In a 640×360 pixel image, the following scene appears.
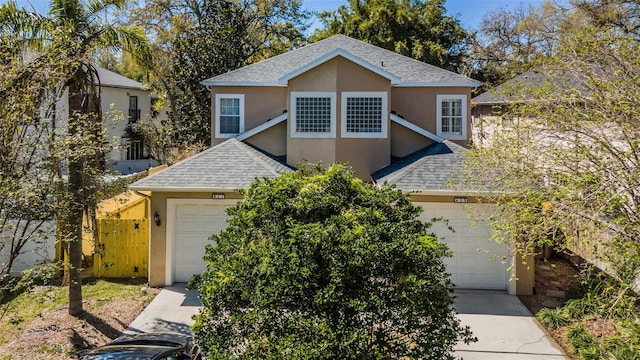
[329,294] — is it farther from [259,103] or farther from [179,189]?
[259,103]

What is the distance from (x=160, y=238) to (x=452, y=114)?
36.0 ft

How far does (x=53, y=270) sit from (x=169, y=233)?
6.26 m

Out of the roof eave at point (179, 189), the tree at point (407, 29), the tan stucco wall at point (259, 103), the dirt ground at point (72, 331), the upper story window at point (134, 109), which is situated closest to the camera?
the dirt ground at point (72, 331)

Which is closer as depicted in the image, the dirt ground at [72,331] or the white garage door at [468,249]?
the dirt ground at [72,331]

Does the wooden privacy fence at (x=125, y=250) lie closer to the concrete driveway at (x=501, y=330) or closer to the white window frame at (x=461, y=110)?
the concrete driveway at (x=501, y=330)

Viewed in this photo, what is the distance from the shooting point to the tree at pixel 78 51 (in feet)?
33.0

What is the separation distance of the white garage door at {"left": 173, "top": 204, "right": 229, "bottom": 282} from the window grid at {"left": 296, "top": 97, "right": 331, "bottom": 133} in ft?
13.0

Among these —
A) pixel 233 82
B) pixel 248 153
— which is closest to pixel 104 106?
pixel 233 82

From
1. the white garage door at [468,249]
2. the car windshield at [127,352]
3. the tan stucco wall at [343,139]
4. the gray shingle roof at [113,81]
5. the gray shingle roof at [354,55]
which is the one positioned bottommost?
the car windshield at [127,352]

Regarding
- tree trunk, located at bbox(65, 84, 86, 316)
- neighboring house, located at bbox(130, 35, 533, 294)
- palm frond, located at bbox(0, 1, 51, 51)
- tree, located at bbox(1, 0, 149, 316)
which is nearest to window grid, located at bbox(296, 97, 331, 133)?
neighboring house, located at bbox(130, 35, 533, 294)

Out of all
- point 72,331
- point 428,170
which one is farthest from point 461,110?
point 72,331

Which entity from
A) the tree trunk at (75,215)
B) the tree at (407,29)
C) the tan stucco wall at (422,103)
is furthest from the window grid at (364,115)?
the tree at (407,29)

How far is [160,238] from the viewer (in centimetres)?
1391

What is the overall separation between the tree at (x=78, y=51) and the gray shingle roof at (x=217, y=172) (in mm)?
2302
